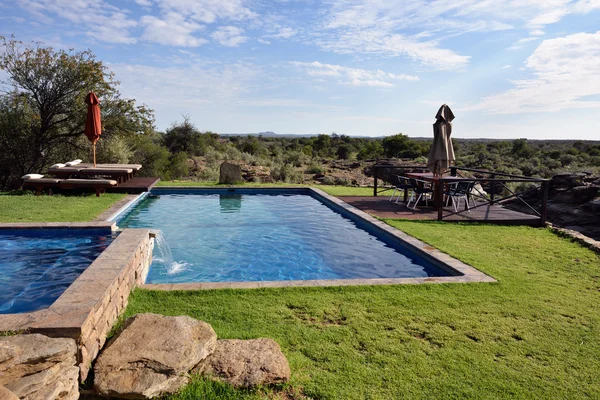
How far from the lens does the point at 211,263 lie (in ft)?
21.5

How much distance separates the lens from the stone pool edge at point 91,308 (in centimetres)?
273

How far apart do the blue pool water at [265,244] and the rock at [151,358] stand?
2.73 metres

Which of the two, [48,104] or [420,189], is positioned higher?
[48,104]

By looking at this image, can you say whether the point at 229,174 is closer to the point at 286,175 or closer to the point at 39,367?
the point at 286,175

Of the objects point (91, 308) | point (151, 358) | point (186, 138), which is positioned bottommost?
point (151, 358)

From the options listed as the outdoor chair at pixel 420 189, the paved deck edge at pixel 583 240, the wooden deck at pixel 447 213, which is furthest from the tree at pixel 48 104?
the paved deck edge at pixel 583 240

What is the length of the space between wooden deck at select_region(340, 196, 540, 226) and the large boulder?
7476 mm

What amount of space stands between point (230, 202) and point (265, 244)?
4.98 m

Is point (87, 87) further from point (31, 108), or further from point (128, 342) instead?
point (128, 342)

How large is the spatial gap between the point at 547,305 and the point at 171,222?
24.9 ft

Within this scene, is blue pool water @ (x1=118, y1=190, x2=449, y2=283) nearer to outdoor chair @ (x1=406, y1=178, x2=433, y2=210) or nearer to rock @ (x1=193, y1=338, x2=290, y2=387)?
outdoor chair @ (x1=406, y1=178, x2=433, y2=210)

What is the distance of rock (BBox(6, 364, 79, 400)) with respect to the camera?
7.23 ft

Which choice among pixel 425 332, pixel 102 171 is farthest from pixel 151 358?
pixel 102 171

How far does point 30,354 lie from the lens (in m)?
2.39
